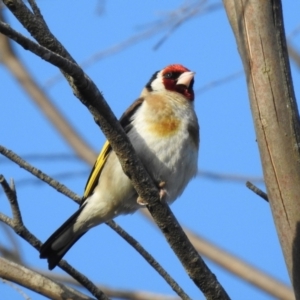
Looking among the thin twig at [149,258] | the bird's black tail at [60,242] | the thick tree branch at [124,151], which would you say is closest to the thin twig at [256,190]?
the thick tree branch at [124,151]

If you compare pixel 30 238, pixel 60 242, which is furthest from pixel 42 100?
pixel 30 238

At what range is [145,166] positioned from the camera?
343cm

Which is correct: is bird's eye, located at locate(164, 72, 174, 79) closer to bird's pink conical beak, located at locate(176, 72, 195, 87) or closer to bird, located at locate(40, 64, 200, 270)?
bird's pink conical beak, located at locate(176, 72, 195, 87)

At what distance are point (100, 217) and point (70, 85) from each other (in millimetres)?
1269

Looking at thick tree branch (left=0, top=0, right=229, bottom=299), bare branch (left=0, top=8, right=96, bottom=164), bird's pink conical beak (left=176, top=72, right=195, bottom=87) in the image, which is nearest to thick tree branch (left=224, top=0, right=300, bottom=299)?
thick tree branch (left=0, top=0, right=229, bottom=299)

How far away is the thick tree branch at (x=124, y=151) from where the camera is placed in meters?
2.10

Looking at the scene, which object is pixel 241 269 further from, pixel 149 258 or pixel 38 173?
pixel 38 173

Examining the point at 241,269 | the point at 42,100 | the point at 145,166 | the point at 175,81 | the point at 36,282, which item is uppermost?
the point at 42,100

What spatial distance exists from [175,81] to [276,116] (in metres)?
1.73

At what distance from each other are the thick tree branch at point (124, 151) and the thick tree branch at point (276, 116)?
12.2 inches

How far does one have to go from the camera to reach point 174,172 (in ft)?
11.4

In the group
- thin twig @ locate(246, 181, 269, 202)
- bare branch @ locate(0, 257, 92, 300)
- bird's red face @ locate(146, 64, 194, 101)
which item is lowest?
bare branch @ locate(0, 257, 92, 300)

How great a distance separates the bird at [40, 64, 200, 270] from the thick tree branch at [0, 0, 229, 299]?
2.19ft

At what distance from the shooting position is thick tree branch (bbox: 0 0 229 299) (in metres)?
2.10
